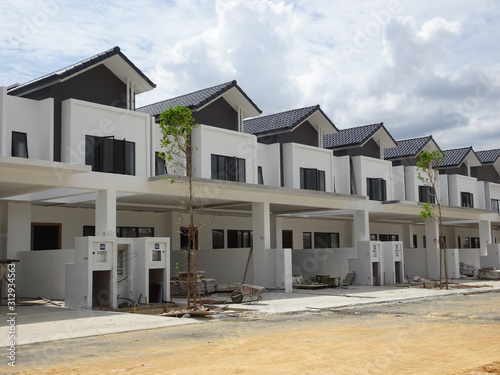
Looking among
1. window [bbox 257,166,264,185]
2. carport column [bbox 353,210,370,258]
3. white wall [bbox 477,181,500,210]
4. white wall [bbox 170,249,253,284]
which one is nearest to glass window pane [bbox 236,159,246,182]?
window [bbox 257,166,264,185]

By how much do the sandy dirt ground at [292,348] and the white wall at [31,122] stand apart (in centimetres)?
816

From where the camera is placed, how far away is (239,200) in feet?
76.1

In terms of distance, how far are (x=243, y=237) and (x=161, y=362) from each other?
23.9m

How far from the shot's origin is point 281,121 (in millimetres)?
29562

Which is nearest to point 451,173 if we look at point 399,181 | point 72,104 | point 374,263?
point 399,181

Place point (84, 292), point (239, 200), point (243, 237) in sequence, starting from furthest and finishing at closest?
point (243, 237)
point (239, 200)
point (84, 292)

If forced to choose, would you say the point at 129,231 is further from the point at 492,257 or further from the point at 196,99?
the point at 492,257

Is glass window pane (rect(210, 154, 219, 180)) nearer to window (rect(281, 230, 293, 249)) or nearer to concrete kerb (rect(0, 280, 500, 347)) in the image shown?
concrete kerb (rect(0, 280, 500, 347))

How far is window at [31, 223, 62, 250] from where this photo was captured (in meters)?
23.9

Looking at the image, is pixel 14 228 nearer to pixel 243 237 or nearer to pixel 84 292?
pixel 84 292

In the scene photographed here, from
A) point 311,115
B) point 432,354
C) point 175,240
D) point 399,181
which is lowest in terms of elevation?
point 432,354

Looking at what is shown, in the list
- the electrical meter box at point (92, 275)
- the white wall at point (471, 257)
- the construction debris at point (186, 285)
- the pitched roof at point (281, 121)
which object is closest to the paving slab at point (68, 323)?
the electrical meter box at point (92, 275)

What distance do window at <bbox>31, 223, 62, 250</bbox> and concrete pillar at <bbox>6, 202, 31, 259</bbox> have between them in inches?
75.9

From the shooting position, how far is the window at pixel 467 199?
38812 mm
